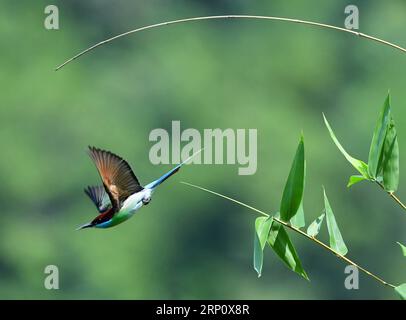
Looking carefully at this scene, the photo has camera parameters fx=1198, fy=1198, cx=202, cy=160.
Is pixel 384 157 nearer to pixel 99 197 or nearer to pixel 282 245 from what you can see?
pixel 282 245

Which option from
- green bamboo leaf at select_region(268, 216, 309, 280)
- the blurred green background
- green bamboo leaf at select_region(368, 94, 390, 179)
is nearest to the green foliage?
green bamboo leaf at select_region(368, 94, 390, 179)

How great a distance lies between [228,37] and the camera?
15.9 metres

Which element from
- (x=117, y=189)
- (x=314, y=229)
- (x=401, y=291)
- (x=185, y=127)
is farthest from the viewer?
(x=185, y=127)

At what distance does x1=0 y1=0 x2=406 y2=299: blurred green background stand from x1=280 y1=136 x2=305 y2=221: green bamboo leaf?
870 cm

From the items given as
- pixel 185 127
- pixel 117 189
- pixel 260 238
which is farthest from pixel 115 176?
pixel 185 127

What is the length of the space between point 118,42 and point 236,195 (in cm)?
361

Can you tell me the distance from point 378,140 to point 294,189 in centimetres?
15

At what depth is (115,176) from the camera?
1.54 m

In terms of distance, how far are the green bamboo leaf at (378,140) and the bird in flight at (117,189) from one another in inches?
13.7

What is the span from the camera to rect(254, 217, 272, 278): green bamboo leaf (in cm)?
161

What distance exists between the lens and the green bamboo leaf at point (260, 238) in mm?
1610

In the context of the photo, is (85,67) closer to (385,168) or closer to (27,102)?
(27,102)

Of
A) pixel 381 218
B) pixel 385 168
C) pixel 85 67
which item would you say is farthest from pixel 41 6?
pixel 385 168

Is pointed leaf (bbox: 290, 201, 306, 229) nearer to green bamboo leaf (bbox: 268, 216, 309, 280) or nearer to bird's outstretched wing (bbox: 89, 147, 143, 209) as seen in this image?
green bamboo leaf (bbox: 268, 216, 309, 280)
